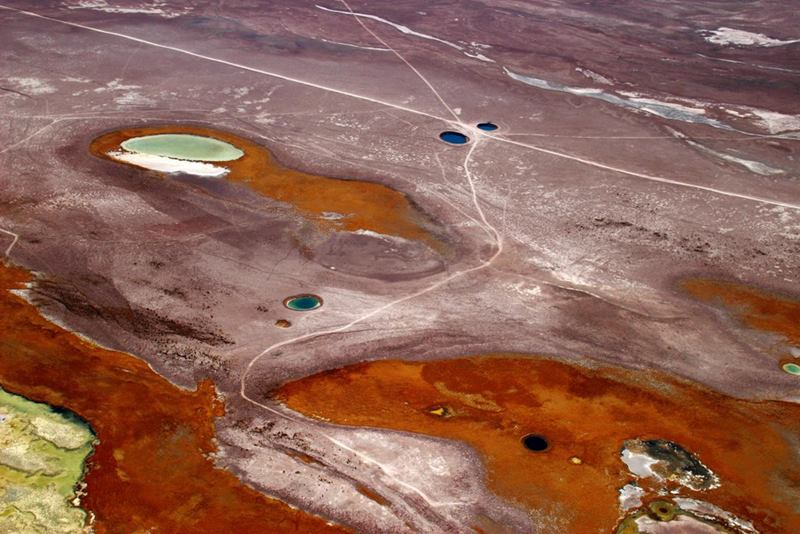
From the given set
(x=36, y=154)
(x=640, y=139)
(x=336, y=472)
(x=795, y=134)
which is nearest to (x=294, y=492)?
(x=336, y=472)

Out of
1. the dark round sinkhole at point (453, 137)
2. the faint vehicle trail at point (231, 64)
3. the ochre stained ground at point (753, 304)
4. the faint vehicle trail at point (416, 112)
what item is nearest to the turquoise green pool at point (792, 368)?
the ochre stained ground at point (753, 304)

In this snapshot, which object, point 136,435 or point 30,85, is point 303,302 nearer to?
point 136,435

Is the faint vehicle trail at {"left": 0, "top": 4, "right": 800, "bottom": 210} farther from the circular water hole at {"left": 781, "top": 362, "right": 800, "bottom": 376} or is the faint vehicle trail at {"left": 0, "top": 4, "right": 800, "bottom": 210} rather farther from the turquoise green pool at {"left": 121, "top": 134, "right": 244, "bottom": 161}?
the circular water hole at {"left": 781, "top": 362, "right": 800, "bottom": 376}

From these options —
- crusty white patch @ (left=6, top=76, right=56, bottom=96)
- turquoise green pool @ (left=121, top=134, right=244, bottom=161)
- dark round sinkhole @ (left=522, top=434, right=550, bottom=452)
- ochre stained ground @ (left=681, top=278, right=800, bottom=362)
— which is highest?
crusty white patch @ (left=6, top=76, right=56, bottom=96)

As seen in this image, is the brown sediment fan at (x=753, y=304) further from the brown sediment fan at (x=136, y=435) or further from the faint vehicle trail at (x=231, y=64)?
the faint vehicle trail at (x=231, y=64)

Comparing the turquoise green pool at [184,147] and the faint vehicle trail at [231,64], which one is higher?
the faint vehicle trail at [231,64]

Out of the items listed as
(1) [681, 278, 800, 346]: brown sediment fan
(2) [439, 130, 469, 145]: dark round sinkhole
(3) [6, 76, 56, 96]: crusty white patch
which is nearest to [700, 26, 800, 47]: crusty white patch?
(2) [439, 130, 469, 145]: dark round sinkhole
